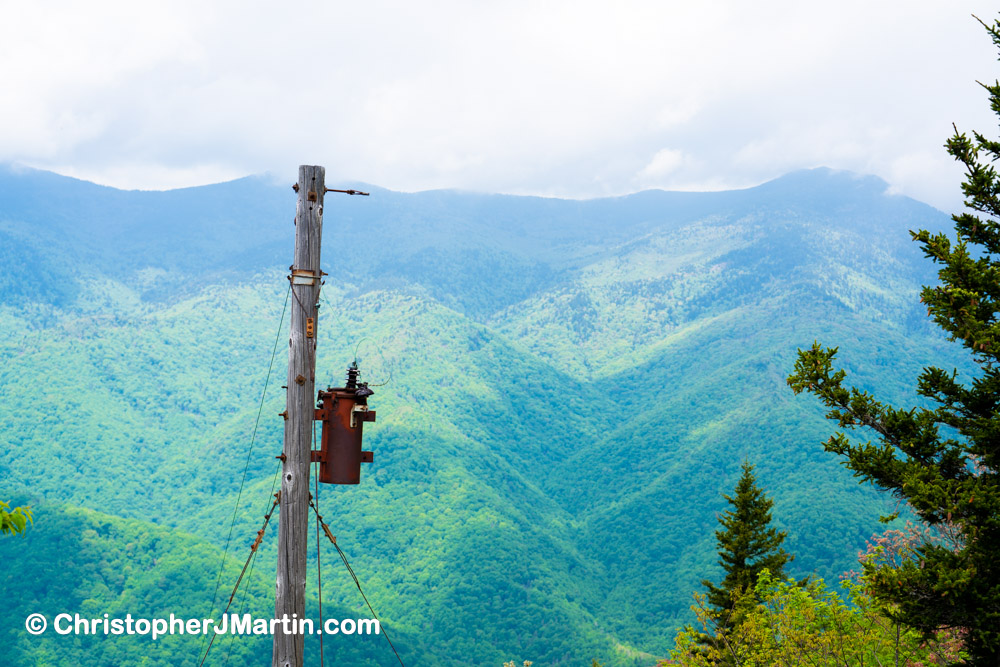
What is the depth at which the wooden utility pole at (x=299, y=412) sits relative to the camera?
22.3 feet

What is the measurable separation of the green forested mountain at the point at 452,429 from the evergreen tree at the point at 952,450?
63505mm

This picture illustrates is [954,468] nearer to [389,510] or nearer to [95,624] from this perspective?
[95,624]

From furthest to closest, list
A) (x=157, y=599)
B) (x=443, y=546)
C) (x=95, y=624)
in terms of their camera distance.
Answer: (x=443, y=546), (x=157, y=599), (x=95, y=624)

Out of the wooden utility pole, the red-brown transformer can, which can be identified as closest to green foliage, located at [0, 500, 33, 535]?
the wooden utility pole

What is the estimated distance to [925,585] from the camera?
28.2ft

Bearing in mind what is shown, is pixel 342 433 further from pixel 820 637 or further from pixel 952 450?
pixel 820 637

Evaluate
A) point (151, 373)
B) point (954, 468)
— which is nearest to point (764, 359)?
point (151, 373)

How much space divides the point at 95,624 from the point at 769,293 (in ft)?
454

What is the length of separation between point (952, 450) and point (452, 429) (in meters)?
121

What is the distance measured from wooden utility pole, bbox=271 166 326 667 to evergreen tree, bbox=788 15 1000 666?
5470 mm

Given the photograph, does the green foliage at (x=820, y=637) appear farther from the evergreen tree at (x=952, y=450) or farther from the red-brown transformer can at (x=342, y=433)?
the red-brown transformer can at (x=342, y=433)

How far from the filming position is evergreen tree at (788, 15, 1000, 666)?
8.42m

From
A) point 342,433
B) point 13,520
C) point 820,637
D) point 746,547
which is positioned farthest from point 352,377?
point 746,547

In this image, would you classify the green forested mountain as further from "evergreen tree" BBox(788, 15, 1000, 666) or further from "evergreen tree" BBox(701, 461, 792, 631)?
"evergreen tree" BBox(788, 15, 1000, 666)
